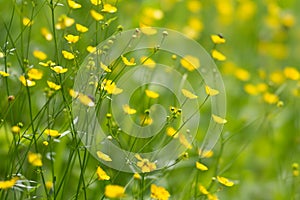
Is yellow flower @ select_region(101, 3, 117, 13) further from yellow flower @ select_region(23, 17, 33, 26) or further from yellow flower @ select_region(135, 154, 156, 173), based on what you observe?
yellow flower @ select_region(135, 154, 156, 173)

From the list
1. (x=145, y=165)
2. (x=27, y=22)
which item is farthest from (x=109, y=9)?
(x=145, y=165)

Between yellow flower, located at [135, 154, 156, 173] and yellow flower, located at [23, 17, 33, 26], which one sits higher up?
yellow flower, located at [23, 17, 33, 26]

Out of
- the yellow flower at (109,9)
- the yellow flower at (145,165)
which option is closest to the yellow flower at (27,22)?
the yellow flower at (109,9)

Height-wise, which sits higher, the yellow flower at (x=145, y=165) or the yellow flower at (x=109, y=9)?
the yellow flower at (x=109, y=9)

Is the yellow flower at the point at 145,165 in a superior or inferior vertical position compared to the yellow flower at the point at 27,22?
inferior

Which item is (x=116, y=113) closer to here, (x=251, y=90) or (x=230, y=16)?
(x=251, y=90)

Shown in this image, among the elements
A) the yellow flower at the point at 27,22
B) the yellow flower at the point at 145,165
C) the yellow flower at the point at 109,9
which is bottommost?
the yellow flower at the point at 145,165

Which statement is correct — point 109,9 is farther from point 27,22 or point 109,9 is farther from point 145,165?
point 145,165

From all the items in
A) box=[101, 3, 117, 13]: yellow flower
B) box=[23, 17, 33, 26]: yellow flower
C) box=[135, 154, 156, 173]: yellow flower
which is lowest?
box=[135, 154, 156, 173]: yellow flower

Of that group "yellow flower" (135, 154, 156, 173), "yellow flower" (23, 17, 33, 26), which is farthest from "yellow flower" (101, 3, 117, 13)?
"yellow flower" (135, 154, 156, 173)

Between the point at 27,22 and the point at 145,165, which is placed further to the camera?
the point at 27,22

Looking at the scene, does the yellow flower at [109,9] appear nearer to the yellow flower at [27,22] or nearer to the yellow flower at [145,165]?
the yellow flower at [27,22]
